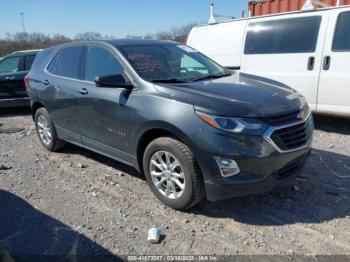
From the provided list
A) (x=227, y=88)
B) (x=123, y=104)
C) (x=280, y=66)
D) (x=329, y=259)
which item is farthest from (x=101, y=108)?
(x=280, y=66)

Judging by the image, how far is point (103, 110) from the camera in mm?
4121

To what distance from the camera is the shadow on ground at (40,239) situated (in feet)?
9.98

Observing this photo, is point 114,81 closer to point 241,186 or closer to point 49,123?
point 241,186

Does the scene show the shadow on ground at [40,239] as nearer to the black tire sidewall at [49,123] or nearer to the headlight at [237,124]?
the headlight at [237,124]

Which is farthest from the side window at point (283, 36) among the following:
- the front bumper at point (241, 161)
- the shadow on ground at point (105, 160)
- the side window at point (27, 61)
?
the side window at point (27, 61)

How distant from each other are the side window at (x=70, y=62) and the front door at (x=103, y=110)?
8.5 inches

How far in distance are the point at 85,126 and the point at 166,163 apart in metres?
1.50

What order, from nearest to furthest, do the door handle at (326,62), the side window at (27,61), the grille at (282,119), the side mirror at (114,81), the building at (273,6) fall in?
the grille at (282,119)
the side mirror at (114,81)
the door handle at (326,62)
the building at (273,6)
the side window at (27,61)

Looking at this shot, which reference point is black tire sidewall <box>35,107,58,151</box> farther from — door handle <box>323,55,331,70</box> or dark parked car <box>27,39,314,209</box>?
door handle <box>323,55,331,70</box>

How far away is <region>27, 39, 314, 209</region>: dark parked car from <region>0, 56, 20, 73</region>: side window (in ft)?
16.1

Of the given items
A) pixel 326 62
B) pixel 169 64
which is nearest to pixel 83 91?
pixel 169 64

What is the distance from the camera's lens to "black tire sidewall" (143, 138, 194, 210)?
332 centimetres

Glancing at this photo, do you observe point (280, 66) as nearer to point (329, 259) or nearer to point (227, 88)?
point (227, 88)

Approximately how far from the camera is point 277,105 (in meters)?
3.32
